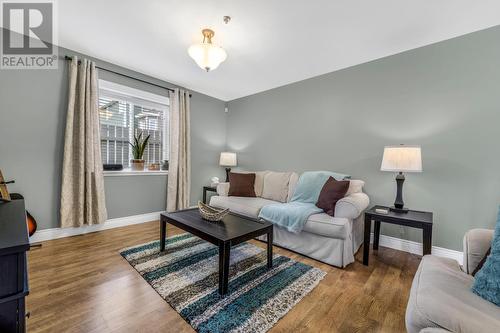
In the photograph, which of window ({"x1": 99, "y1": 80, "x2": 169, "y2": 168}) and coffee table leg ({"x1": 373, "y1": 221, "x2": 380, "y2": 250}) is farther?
window ({"x1": 99, "y1": 80, "x2": 169, "y2": 168})

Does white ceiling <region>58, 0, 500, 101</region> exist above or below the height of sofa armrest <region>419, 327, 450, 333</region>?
above

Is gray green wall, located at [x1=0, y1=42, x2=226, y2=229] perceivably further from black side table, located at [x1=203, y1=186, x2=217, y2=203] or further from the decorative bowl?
the decorative bowl

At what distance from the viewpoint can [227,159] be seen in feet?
14.0

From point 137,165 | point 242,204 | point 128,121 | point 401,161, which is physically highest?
point 128,121

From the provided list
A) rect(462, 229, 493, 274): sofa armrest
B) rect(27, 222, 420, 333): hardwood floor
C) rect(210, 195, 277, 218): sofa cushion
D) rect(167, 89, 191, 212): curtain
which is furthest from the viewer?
rect(167, 89, 191, 212): curtain

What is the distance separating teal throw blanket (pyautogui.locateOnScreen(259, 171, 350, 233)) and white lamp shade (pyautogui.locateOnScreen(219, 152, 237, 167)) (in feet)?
5.12

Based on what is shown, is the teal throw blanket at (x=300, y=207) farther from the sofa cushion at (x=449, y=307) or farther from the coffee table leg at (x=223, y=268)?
the sofa cushion at (x=449, y=307)

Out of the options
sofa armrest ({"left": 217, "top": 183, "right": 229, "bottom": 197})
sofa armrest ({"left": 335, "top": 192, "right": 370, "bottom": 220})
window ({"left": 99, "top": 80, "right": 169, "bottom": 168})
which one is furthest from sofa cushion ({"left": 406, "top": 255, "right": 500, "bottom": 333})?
window ({"left": 99, "top": 80, "right": 169, "bottom": 168})

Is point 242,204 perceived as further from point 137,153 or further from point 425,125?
point 425,125

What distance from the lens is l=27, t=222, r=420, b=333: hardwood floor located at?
1.39 m

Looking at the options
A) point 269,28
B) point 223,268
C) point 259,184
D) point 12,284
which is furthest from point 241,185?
point 12,284

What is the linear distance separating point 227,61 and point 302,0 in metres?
1.37

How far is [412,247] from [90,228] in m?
4.16

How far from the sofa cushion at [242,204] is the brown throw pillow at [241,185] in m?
0.15
